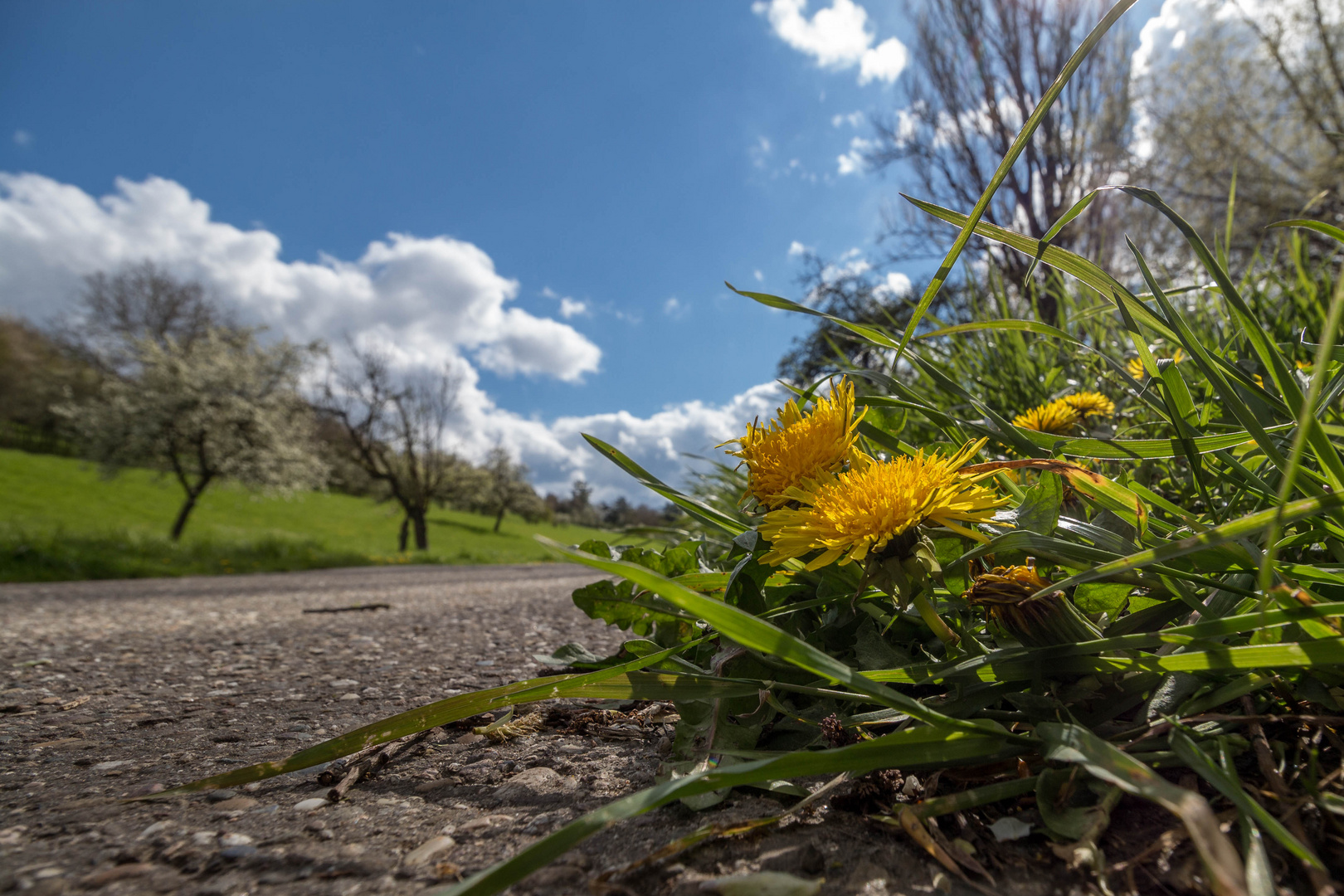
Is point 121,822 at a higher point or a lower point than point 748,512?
lower

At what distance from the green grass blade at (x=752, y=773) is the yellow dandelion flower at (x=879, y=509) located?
0.64ft

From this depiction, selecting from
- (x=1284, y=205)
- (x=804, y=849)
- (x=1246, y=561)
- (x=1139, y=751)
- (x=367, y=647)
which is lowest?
(x=367, y=647)

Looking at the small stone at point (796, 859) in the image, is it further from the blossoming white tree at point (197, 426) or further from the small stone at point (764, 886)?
the blossoming white tree at point (197, 426)

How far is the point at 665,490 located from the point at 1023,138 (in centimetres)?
66

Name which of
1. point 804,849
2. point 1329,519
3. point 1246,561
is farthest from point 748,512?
point 1329,519

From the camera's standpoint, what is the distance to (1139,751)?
2.13 ft

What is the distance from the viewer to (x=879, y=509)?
2.21 feet

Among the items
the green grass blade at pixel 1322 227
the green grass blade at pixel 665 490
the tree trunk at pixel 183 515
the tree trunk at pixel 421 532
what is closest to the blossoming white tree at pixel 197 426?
the tree trunk at pixel 183 515

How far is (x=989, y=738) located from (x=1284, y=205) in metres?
13.5

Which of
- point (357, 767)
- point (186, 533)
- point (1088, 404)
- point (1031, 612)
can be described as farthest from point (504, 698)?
point (186, 533)

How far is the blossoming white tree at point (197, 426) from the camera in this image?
541 inches

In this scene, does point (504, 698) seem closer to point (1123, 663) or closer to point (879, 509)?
point (879, 509)

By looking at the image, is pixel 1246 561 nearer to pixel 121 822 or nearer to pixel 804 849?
pixel 804 849

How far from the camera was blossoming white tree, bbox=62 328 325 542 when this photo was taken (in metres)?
13.7
